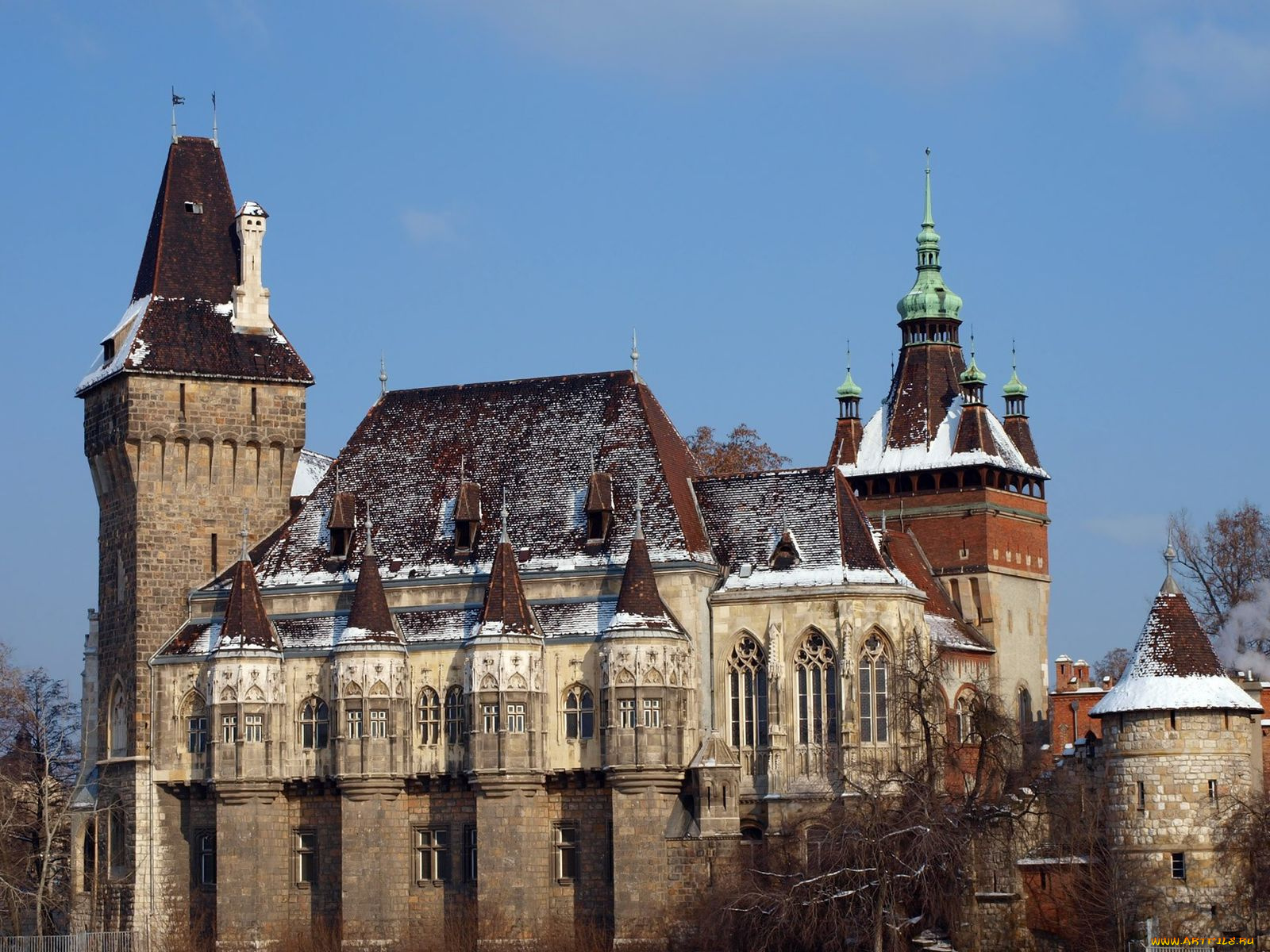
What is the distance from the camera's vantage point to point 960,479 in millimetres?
96500

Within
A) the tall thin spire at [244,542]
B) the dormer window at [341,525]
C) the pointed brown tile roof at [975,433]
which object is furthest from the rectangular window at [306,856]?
the pointed brown tile roof at [975,433]

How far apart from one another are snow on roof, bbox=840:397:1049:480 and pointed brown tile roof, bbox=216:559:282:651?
26.1 metres

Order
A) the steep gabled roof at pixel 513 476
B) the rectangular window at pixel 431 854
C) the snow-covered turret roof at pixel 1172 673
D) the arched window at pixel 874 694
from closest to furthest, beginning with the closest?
the snow-covered turret roof at pixel 1172 673 → the arched window at pixel 874 694 → the rectangular window at pixel 431 854 → the steep gabled roof at pixel 513 476

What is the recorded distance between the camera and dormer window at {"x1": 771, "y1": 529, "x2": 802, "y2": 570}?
250 ft

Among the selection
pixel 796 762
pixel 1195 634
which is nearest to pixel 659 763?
pixel 796 762

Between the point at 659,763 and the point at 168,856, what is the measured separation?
15.0m

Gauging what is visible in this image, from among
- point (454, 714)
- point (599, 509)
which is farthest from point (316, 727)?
point (599, 509)

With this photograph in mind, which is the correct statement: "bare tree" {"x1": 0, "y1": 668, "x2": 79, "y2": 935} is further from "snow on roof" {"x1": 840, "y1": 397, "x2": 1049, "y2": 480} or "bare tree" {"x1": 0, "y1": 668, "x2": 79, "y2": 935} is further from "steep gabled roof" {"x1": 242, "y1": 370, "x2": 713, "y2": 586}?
"snow on roof" {"x1": 840, "y1": 397, "x2": 1049, "y2": 480}

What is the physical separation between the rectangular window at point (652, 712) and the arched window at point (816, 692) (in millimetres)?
3980

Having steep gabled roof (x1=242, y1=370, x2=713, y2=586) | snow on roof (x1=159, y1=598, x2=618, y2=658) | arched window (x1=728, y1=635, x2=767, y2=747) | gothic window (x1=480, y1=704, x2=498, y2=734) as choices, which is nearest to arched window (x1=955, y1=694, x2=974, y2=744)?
arched window (x1=728, y1=635, x2=767, y2=747)

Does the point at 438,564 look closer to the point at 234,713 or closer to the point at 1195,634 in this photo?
the point at 234,713

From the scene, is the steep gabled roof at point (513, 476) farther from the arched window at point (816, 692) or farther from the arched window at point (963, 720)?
the arched window at point (963, 720)

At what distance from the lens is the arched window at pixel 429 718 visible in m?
76.5

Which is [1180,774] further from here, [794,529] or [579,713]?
[579,713]
